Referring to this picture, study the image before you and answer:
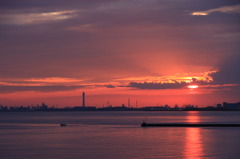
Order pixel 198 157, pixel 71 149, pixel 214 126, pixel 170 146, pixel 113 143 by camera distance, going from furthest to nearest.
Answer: pixel 214 126
pixel 113 143
pixel 170 146
pixel 71 149
pixel 198 157

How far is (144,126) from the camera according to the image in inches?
4018

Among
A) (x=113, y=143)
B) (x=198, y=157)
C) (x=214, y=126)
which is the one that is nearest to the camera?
(x=198, y=157)

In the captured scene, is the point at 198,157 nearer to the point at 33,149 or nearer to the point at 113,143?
the point at 113,143

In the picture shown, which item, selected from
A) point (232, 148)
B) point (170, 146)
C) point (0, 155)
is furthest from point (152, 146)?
point (0, 155)

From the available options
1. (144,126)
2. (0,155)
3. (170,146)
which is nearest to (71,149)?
(0,155)

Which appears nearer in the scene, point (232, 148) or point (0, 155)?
point (0, 155)

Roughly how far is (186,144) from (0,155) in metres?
25.3

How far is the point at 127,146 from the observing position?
54344 mm

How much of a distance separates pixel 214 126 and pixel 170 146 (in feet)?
164

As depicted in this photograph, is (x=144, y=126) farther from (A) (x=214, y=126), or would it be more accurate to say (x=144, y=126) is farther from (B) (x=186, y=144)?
(B) (x=186, y=144)

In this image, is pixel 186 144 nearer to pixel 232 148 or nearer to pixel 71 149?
pixel 232 148

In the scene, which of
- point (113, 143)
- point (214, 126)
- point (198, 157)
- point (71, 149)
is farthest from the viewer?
point (214, 126)

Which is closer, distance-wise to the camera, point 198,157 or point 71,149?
point 198,157

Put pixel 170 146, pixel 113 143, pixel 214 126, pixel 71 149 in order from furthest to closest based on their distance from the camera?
pixel 214 126, pixel 113 143, pixel 170 146, pixel 71 149
